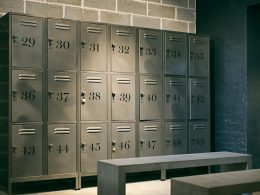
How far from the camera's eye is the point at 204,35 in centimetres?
550

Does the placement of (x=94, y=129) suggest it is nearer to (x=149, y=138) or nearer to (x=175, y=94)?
(x=149, y=138)

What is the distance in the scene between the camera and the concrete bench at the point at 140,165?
3.36 meters

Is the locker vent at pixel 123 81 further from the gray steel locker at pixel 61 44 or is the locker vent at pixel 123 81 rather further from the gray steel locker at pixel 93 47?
the gray steel locker at pixel 61 44

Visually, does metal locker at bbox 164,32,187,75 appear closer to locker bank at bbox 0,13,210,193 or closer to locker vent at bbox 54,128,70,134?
locker bank at bbox 0,13,210,193

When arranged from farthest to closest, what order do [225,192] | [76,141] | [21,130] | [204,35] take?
[204,35]
[76,141]
[21,130]
[225,192]

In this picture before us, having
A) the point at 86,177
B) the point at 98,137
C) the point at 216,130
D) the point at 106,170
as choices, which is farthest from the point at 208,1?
the point at 106,170

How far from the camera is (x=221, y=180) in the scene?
2.75 metres

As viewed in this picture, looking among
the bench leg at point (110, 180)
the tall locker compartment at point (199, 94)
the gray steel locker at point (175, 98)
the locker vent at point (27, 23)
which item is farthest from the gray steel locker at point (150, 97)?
the bench leg at point (110, 180)

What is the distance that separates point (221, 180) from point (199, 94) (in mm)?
2718

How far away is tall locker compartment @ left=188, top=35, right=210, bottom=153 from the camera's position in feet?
17.5

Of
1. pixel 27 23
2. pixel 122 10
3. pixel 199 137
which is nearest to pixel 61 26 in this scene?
pixel 27 23

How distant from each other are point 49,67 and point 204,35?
2167 mm

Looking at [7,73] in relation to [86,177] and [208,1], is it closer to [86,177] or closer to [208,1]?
[86,177]

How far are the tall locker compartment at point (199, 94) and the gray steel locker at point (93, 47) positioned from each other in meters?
1.22
